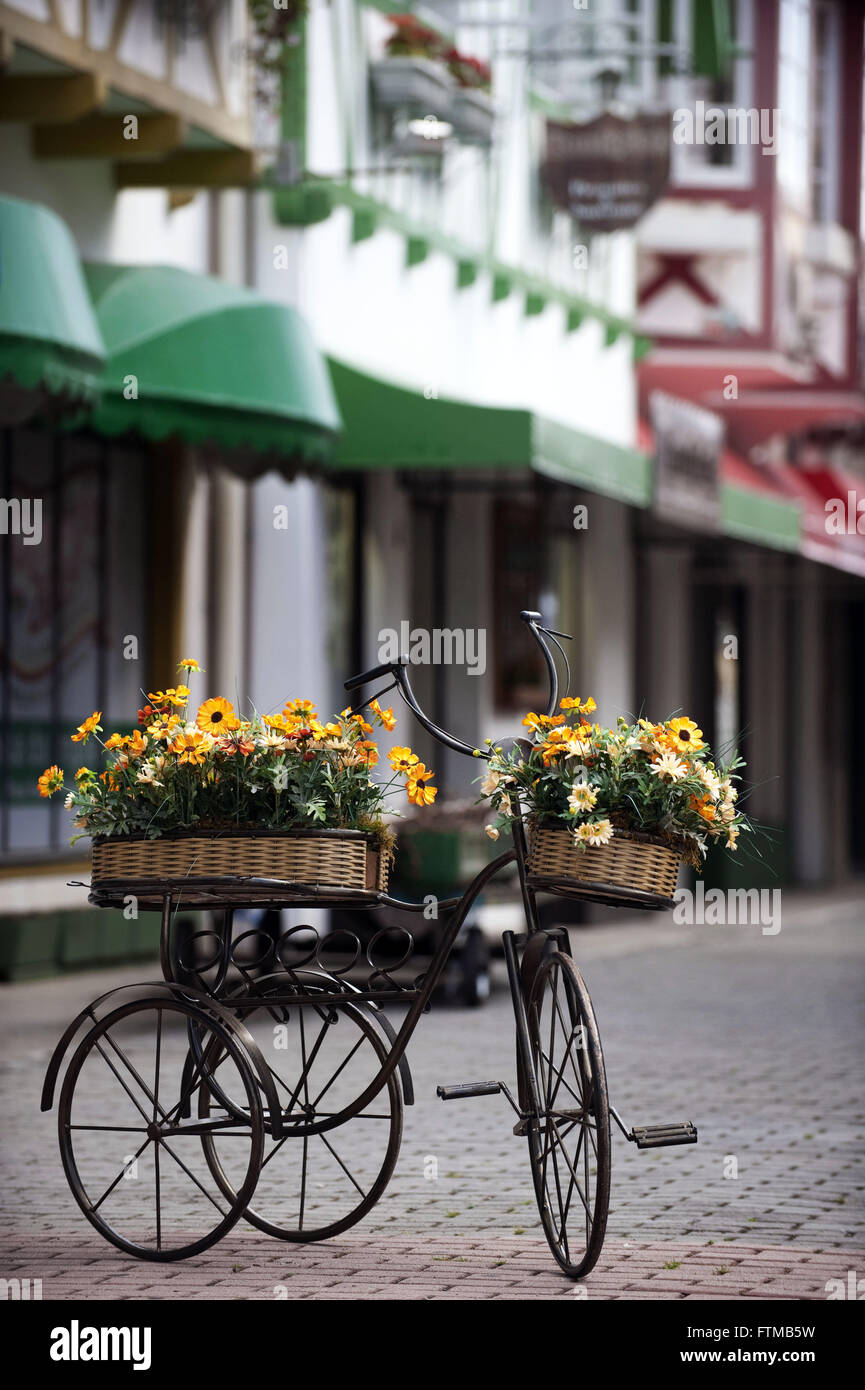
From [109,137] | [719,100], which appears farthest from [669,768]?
[719,100]

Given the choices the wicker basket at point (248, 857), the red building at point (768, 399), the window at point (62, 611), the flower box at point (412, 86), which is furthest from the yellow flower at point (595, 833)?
the red building at point (768, 399)

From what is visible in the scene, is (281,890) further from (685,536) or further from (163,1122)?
(685,536)

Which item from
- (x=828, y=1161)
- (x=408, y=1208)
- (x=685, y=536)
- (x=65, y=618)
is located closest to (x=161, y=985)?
(x=408, y=1208)

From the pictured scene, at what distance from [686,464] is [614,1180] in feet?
36.3

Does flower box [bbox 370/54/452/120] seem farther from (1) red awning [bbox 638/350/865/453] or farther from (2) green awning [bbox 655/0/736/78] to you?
(1) red awning [bbox 638/350/865/453]

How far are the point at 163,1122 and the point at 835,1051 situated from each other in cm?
537

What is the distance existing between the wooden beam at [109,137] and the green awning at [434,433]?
229 cm

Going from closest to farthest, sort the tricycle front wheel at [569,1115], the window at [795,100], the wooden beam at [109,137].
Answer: the tricycle front wheel at [569,1115] < the wooden beam at [109,137] < the window at [795,100]

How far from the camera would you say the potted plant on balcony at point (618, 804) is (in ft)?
19.3

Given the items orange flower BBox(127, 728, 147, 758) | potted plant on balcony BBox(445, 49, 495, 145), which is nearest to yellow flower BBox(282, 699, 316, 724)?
orange flower BBox(127, 728, 147, 758)

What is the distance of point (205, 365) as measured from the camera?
1280 centimetres

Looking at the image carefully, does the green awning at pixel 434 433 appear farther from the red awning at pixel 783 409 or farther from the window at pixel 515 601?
the red awning at pixel 783 409

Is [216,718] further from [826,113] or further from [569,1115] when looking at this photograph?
[826,113]

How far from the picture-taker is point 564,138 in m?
18.5
